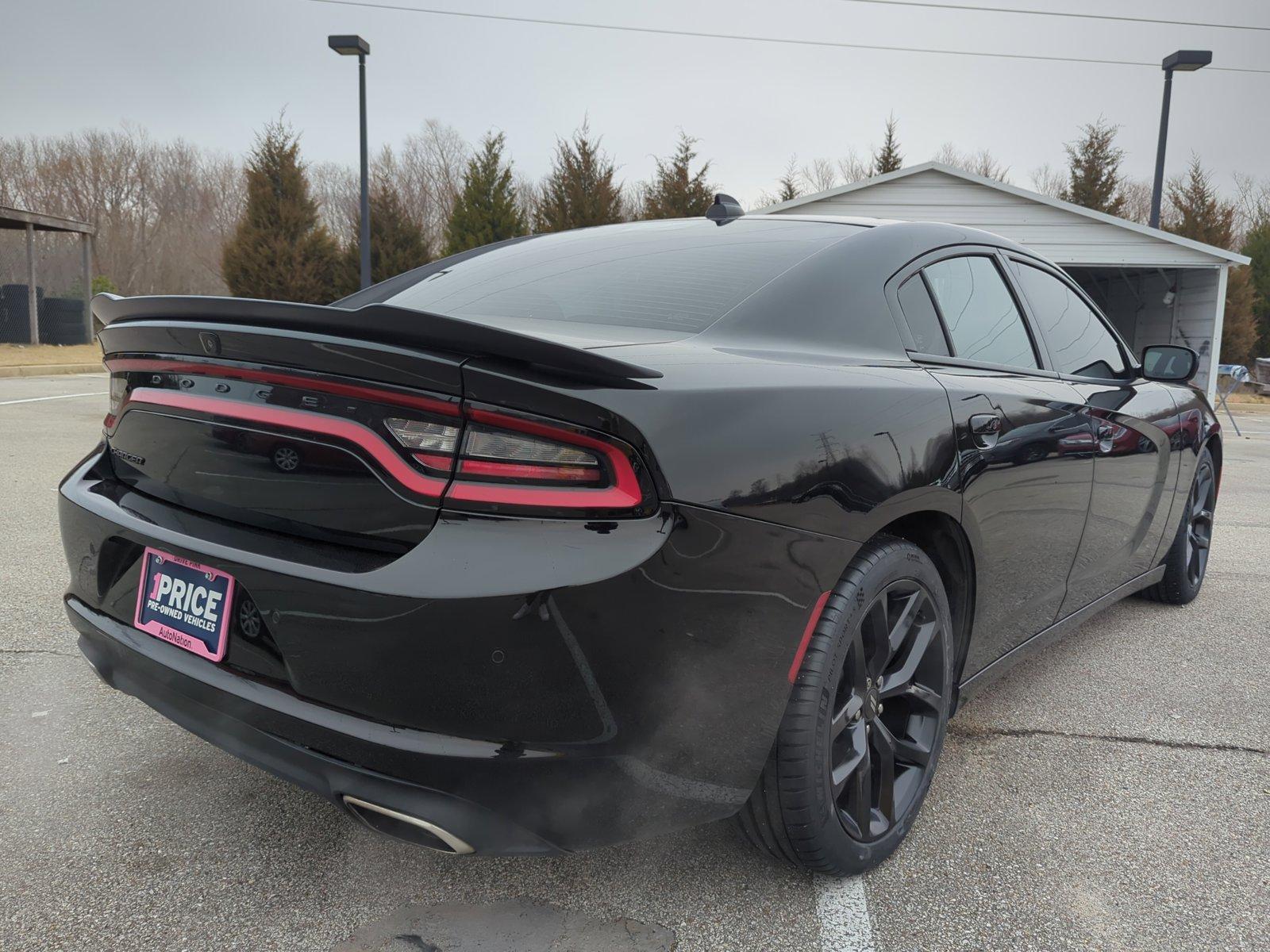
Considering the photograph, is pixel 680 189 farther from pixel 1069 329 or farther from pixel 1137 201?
pixel 1137 201

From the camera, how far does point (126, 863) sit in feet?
6.45

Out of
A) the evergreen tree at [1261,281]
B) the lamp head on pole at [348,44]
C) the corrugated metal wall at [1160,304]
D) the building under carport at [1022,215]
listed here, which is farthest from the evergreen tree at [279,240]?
the evergreen tree at [1261,281]

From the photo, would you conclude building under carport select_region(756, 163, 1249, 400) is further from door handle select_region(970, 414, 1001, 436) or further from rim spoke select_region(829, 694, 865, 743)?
rim spoke select_region(829, 694, 865, 743)

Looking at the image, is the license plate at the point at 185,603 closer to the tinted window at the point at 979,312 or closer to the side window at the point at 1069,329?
the tinted window at the point at 979,312

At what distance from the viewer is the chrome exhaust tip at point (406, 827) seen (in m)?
1.51

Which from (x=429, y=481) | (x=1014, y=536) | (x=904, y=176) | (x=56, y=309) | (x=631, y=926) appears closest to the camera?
(x=429, y=481)

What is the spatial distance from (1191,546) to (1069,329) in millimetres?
1634

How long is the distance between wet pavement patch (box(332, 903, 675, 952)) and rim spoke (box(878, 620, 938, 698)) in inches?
27.4

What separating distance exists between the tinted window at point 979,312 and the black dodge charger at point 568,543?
0.15 meters

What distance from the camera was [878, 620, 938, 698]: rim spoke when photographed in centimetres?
207

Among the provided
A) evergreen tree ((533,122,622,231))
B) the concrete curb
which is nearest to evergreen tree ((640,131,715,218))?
evergreen tree ((533,122,622,231))

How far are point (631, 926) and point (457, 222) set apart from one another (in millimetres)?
22627

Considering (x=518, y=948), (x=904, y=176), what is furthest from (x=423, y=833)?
(x=904, y=176)

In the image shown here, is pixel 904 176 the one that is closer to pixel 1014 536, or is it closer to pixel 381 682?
pixel 1014 536
